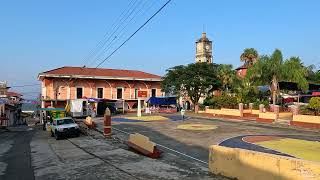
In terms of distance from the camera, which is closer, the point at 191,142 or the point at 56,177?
the point at 56,177

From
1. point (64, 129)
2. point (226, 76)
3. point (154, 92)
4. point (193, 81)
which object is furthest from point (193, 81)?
point (64, 129)

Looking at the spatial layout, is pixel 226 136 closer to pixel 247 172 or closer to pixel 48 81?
pixel 247 172

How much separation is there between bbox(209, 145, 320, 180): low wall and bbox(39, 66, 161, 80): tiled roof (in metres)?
61.3

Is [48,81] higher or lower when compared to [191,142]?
higher

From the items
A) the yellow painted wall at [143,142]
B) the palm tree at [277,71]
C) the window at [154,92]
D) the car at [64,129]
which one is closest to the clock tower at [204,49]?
the window at [154,92]

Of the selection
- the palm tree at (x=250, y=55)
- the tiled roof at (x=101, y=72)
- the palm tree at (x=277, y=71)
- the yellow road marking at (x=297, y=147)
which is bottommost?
the yellow road marking at (x=297, y=147)

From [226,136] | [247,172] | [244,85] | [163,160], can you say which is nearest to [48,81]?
[244,85]

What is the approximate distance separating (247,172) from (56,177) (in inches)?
267

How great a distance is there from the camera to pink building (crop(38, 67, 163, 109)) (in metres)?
72.1

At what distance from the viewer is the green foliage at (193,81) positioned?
203 ft

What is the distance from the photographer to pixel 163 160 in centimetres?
1788

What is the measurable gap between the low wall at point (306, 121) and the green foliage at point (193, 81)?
1099 inches

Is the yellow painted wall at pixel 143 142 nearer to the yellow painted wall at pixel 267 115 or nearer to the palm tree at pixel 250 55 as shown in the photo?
the yellow painted wall at pixel 267 115

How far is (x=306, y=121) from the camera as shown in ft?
108
